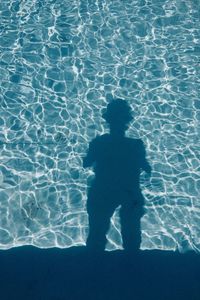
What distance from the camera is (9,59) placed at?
8656 mm

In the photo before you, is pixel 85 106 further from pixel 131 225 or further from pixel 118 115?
pixel 131 225

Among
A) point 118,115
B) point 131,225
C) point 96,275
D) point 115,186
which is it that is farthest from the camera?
point 118,115

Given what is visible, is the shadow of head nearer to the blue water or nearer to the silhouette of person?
the silhouette of person

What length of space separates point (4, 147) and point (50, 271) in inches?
116

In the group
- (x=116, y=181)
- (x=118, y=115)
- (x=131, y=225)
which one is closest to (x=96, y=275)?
(x=131, y=225)

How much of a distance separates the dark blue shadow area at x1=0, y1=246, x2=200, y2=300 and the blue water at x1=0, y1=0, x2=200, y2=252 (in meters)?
0.22

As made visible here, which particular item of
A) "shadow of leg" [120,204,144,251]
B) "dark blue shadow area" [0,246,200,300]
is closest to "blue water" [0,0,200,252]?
"shadow of leg" [120,204,144,251]

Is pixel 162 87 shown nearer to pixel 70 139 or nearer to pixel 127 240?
pixel 70 139

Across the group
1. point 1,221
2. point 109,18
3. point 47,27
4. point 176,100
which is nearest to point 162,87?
point 176,100

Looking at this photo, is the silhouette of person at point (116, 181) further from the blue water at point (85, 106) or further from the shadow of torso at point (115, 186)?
the blue water at point (85, 106)

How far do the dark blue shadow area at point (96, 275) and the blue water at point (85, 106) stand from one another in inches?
8.5

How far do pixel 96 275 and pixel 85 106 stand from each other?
4.07m

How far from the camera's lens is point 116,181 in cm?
659

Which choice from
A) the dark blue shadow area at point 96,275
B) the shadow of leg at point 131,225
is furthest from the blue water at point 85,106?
the dark blue shadow area at point 96,275
